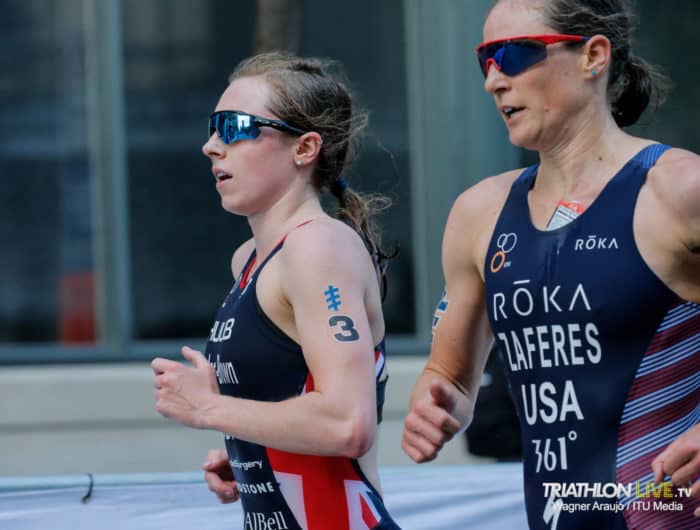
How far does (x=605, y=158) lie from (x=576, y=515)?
27.1 inches

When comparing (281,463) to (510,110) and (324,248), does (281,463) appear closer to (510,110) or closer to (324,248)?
(324,248)

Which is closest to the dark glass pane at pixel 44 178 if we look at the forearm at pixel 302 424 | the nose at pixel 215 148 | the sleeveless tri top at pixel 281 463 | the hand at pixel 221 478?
the hand at pixel 221 478

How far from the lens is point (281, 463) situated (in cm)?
244

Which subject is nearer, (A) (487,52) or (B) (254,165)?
(A) (487,52)

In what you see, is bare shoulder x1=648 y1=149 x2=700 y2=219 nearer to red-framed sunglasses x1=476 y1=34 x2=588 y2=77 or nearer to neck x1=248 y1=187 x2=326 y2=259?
red-framed sunglasses x1=476 y1=34 x2=588 y2=77

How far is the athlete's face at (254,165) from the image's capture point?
8.43 ft

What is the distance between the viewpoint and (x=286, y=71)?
268 centimetres

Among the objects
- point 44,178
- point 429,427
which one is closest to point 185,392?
point 429,427

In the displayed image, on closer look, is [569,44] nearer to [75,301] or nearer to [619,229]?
[619,229]

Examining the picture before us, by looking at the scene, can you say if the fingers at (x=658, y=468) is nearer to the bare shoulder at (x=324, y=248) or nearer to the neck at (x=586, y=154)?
the neck at (x=586, y=154)

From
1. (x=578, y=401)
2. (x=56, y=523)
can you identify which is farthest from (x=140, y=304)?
(x=578, y=401)

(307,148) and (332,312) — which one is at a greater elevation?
(307,148)

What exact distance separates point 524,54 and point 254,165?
0.60m

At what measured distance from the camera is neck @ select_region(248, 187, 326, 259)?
8.43 feet
